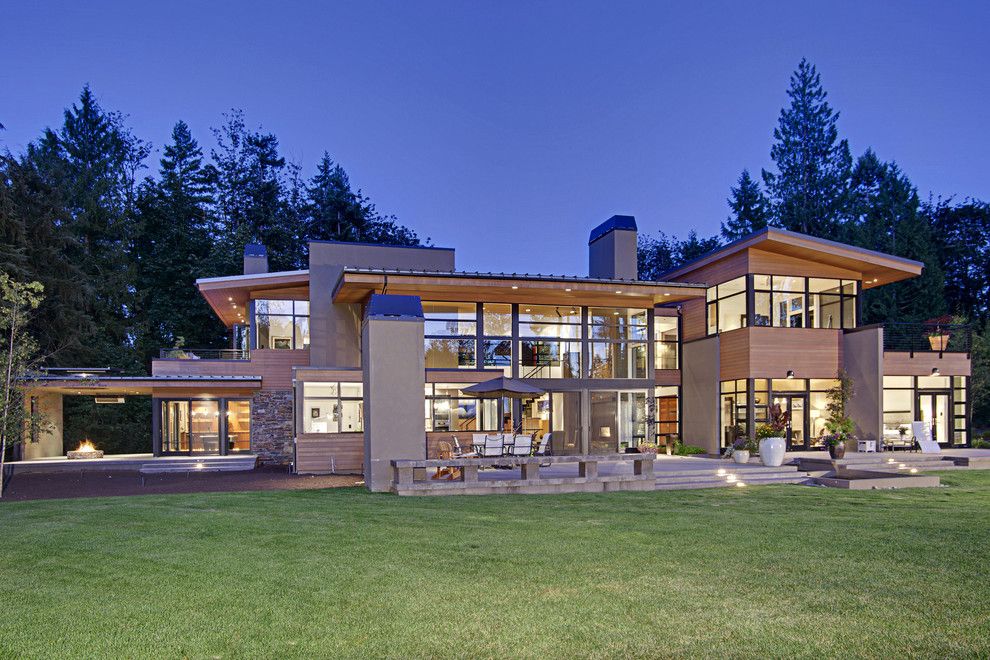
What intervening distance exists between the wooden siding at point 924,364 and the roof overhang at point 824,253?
8.35 feet

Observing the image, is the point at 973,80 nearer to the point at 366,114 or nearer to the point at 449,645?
the point at 449,645

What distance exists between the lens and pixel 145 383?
19.9 m

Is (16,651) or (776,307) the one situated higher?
(776,307)

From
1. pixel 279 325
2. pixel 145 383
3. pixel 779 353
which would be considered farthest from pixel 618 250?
pixel 145 383

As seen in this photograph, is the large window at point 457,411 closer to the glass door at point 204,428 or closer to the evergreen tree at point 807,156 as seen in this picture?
the glass door at point 204,428

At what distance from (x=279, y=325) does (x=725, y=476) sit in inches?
566

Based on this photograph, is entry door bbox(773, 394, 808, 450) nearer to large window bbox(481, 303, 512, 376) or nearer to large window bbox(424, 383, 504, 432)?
large window bbox(481, 303, 512, 376)

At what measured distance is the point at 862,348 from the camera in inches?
760

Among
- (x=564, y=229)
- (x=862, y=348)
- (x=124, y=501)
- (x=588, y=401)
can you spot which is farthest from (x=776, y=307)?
(x=564, y=229)

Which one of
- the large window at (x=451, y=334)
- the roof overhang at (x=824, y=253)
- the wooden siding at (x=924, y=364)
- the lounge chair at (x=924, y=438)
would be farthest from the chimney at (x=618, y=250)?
the lounge chair at (x=924, y=438)

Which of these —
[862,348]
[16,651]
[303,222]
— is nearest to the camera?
[16,651]

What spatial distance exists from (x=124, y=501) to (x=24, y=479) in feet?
28.6

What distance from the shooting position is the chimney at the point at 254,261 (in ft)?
78.2

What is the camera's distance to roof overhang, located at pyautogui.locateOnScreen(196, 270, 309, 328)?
2027 cm
